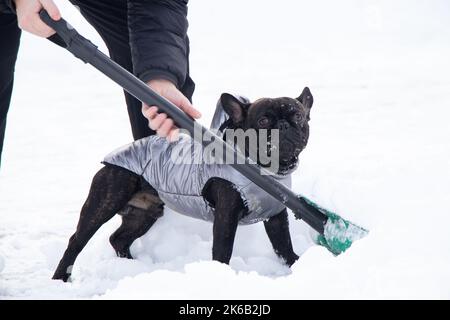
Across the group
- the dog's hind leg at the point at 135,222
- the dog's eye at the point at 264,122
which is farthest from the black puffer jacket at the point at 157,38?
the dog's hind leg at the point at 135,222

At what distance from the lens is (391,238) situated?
1.98 m

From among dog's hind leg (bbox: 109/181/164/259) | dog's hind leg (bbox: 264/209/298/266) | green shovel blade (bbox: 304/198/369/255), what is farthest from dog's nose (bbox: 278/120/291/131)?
dog's hind leg (bbox: 109/181/164/259)

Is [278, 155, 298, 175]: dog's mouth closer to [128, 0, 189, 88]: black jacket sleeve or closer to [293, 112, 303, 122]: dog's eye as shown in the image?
[293, 112, 303, 122]: dog's eye

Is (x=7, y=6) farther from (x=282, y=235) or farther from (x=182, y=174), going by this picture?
(x=282, y=235)

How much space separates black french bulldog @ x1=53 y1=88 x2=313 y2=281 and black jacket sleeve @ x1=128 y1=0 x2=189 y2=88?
1.01 feet

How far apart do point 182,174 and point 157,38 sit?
698 mm

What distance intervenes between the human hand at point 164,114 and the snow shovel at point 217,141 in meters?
0.03

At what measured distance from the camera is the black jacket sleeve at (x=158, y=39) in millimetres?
2832

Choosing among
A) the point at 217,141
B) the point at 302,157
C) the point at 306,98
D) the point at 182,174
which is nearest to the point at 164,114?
the point at 217,141

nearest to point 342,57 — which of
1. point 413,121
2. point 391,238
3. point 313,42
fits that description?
point 313,42

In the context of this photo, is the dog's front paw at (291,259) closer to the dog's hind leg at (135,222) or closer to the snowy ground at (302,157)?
the snowy ground at (302,157)

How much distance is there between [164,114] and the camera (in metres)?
2.55
